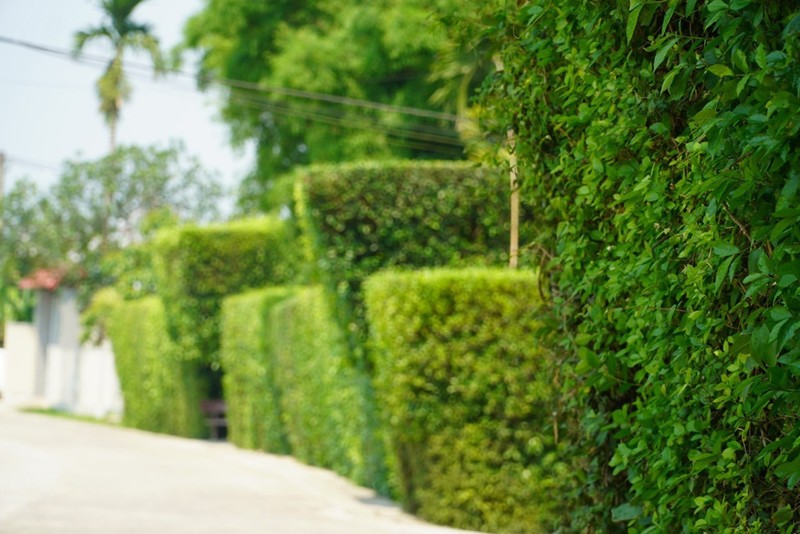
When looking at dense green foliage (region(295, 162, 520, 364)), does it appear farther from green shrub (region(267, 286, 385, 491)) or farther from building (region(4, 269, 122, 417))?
building (region(4, 269, 122, 417))

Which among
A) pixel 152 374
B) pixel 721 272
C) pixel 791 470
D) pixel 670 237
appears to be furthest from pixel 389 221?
pixel 152 374

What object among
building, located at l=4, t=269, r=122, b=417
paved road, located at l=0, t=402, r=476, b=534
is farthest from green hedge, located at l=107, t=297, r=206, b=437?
building, located at l=4, t=269, r=122, b=417

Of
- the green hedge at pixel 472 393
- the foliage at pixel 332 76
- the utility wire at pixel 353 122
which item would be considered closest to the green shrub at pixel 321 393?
the green hedge at pixel 472 393

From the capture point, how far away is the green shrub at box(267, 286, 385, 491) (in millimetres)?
16078

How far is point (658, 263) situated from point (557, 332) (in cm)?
147

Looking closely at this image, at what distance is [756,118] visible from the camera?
368 centimetres

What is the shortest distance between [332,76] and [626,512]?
28.6 meters

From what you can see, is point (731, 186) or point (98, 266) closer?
point (731, 186)

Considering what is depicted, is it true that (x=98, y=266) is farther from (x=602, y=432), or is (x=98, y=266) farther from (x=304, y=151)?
(x=602, y=432)

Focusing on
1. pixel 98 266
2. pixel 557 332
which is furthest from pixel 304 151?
pixel 557 332

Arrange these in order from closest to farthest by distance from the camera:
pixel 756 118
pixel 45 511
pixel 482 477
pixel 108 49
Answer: pixel 756 118 → pixel 482 477 → pixel 45 511 → pixel 108 49

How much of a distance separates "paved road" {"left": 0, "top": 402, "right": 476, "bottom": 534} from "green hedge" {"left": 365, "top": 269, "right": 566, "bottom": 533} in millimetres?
565

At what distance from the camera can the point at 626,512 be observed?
5.33 metres

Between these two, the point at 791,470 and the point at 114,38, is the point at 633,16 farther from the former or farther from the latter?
the point at 114,38
